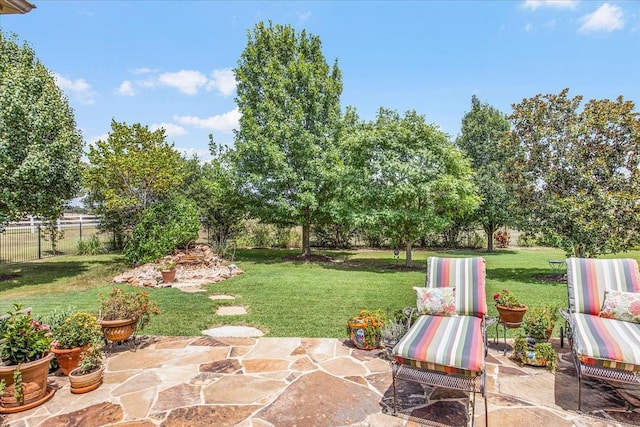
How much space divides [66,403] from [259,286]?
5.91 meters

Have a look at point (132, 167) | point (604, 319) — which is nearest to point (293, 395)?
point (604, 319)

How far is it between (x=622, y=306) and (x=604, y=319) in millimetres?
255

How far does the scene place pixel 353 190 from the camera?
12750 mm

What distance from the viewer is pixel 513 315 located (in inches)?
198

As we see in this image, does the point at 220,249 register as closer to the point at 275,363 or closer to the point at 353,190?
the point at 353,190

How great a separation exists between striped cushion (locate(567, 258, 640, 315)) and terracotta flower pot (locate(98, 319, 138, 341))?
571 cm

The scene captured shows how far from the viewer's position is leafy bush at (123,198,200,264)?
11922 mm

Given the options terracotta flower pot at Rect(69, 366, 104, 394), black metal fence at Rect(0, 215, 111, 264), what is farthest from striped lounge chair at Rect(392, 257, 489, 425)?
black metal fence at Rect(0, 215, 111, 264)

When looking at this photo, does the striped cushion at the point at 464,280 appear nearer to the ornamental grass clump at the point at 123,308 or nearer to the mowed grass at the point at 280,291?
the mowed grass at the point at 280,291

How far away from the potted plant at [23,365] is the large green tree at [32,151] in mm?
7894

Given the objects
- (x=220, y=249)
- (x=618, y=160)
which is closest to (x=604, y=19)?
(x=618, y=160)

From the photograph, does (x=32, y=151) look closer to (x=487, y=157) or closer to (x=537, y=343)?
(x=537, y=343)

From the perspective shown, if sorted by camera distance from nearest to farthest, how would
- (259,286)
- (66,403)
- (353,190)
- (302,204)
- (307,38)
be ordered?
(66,403) → (259,286) → (353,190) → (302,204) → (307,38)

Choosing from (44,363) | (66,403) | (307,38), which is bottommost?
(66,403)
